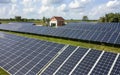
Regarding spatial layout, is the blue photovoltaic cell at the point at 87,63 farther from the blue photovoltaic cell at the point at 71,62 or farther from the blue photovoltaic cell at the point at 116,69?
the blue photovoltaic cell at the point at 116,69

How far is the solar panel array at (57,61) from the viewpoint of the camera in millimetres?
14555

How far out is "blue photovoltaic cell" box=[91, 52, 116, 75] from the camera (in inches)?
548

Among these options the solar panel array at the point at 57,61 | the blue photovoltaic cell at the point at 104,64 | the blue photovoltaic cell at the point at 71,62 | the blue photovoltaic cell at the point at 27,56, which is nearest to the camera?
the blue photovoltaic cell at the point at 104,64

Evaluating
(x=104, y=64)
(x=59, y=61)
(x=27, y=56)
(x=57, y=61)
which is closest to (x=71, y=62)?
(x=59, y=61)

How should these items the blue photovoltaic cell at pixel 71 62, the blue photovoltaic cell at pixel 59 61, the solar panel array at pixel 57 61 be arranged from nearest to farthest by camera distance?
the solar panel array at pixel 57 61, the blue photovoltaic cell at pixel 71 62, the blue photovoltaic cell at pixel 59 61

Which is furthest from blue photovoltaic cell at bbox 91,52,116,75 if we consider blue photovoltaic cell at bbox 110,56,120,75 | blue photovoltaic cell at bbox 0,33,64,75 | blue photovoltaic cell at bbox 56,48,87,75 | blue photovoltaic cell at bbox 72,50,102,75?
blue photovoltaic cell at bbox 0,33,64,75

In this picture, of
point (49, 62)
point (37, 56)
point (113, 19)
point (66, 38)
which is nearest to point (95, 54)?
point (49, 62)

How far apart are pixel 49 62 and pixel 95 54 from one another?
15.7 feet

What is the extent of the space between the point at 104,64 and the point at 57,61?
480 centimetres

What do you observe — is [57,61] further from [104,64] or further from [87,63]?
[104,64]

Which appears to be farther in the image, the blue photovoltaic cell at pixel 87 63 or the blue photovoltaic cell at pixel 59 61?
the blue photovoltaic cell at pixel 59 61

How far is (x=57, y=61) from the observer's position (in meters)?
16.9

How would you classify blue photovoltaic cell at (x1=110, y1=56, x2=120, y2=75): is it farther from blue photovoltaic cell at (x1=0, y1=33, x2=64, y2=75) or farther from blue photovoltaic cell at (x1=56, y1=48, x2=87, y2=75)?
blue photovoltaic cell at (x1=0, y1=33, x2=64, y2=75)

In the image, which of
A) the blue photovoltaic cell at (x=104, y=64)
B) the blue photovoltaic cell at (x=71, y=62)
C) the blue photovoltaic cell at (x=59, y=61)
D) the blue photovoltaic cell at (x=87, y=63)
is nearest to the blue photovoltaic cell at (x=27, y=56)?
the blue photovoltaic cell at (x=59, y=61)
